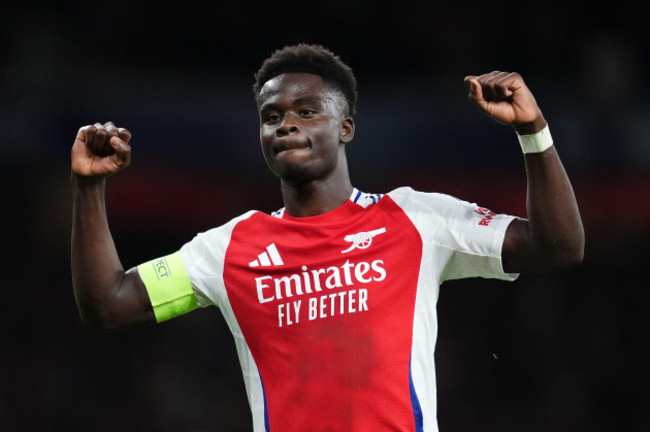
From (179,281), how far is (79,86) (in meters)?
5.33

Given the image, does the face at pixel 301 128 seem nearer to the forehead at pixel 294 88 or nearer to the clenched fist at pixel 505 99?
the forehead at pixel 294 88

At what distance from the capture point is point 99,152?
10.0 ft

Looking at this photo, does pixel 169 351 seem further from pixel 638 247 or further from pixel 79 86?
pixel 638 247

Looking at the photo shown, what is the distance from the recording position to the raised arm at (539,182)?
8.97ft

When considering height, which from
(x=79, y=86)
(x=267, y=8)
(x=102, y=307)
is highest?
(x=267, y=8)

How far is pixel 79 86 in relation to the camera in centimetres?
809

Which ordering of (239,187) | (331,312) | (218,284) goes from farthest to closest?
(239,187)
(218,284)
(331,312)

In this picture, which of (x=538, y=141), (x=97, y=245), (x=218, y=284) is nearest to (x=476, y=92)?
(x=538, y=141)

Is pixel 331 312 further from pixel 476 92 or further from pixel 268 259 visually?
pixel 476 92

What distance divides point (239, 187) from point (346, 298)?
17.1 feet

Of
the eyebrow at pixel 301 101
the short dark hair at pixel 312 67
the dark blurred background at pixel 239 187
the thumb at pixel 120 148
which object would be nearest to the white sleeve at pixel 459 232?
the eyebrow at pixel 301 101

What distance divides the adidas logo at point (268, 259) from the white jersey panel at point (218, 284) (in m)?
0.14

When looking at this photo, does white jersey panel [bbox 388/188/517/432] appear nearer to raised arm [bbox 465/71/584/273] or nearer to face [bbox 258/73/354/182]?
raised arm [bbox 465/71/584/273]

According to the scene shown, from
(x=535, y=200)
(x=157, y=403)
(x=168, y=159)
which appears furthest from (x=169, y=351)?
(x=535, y=200)
